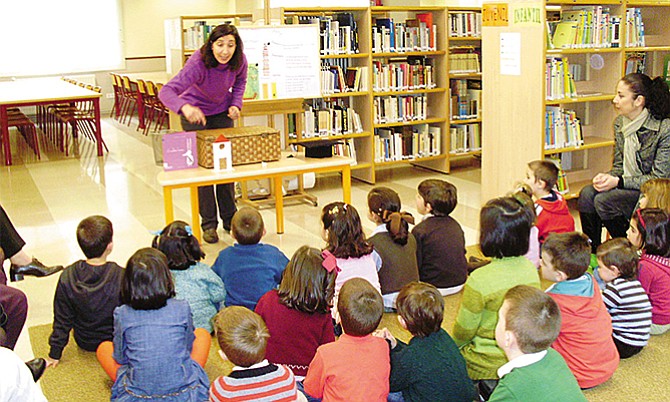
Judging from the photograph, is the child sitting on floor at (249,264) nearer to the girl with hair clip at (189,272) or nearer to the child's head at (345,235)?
the girl with hair clip at (189,272)

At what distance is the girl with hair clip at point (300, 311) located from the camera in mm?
2936

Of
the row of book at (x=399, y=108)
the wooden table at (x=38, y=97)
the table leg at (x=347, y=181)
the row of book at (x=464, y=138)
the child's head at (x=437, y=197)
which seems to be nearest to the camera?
the child's head at (x=437, y=197)

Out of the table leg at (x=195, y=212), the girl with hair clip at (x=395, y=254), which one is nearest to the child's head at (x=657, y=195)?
the girl with hair clip at (x=395, y=254)

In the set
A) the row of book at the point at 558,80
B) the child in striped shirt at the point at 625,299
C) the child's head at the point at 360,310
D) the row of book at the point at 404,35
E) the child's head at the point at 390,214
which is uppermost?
the row of book at the point at 404,35

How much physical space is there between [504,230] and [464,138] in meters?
5.11

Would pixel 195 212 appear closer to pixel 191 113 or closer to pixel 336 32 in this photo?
pixel 191 113

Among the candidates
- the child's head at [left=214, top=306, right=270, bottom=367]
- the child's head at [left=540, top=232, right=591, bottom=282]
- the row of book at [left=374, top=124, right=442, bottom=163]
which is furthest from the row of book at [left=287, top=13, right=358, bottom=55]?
the child's head at [left=214, top=306, right=270, bottom=367]

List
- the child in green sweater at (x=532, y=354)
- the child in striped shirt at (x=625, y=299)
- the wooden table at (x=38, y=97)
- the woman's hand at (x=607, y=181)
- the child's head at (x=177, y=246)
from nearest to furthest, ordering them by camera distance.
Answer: the child in green sweater at (x=532, y=354) → the child in striped shirt at (x=625, y=299) → the child's head at (x=177, y=246) → the woman's hand at (x=607, y=181) → the wooden table at (x=38, y=97)

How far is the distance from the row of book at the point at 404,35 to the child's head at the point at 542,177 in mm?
3113

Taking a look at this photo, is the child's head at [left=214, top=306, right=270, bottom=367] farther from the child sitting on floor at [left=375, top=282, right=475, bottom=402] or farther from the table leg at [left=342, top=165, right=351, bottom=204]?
the table leg at [left=342, top=165, right=351, bottom=204]

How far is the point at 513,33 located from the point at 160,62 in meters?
10.6

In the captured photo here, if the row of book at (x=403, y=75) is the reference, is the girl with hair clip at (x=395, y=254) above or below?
below

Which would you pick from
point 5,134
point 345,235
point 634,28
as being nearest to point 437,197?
point 345,235

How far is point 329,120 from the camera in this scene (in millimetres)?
7266
